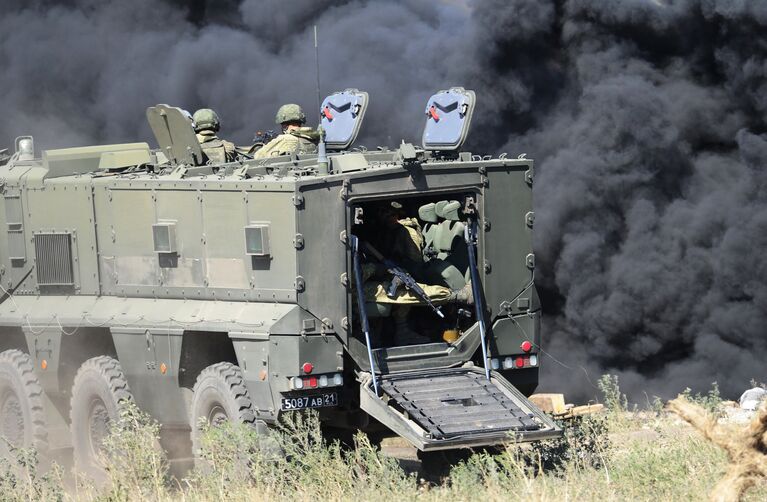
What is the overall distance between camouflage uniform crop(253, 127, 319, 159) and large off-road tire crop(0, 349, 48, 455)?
272 cm

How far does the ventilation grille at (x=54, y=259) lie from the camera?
568 inches

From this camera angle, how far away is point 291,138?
48.3 feet

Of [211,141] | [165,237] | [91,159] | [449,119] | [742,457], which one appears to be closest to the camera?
[742,457]

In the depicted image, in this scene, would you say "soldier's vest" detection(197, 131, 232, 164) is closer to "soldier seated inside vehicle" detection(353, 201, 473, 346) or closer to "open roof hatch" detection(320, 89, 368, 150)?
"open roof hatch" detection(320, 89, 368, 150)

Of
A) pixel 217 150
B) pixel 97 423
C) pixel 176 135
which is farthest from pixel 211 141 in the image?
pixel 97 423

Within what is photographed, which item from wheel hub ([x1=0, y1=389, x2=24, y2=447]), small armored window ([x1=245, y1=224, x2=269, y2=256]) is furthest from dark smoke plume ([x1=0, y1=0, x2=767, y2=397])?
small armored window ([x1=245, y1=224, x2=269, y2=256])

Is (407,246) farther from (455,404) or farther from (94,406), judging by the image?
(94,406)

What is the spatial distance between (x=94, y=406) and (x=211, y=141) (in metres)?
2.73

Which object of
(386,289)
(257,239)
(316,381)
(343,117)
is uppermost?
(343,117)

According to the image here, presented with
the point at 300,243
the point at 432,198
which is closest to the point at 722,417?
the point at 432,198

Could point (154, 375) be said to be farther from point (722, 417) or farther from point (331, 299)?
point (722, 417)

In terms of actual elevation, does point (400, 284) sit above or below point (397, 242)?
below

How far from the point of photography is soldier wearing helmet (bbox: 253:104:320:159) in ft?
48.0

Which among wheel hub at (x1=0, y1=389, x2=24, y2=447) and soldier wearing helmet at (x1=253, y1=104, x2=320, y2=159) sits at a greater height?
soldier wearing helmet at (x1=253, y1=104, x2=320, y2=159)
